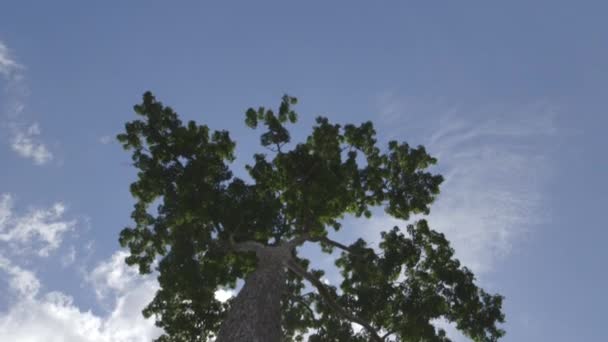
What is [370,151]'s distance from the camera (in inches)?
689

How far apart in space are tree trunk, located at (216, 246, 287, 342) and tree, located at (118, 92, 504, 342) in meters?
1.76

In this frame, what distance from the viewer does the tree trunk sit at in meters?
9.07

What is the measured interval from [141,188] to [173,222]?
2325mm

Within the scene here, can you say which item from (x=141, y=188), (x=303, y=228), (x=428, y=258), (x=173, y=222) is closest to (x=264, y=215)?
(x=303, y=228)

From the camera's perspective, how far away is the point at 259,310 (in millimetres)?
9992

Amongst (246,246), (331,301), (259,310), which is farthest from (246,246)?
(259,310)

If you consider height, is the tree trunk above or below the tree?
below

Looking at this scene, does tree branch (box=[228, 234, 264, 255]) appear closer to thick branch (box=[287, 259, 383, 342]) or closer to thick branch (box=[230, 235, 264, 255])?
thick branch (box=[230, 235, 264, 255])

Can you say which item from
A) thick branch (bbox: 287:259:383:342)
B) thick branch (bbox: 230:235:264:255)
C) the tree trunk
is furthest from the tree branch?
the tree trunk

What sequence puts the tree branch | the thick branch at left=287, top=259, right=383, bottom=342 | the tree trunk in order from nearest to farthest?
1. the tree trunk
2. the thick branch at left=287, top=259, right=383, bottom=342
3. the tree branch

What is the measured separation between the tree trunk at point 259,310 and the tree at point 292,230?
176 cm

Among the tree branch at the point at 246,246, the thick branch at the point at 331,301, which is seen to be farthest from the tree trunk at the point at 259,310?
the tree branch at the point at 246,246

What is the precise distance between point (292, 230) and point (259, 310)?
681 cm

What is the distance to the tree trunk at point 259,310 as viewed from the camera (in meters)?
9.07
